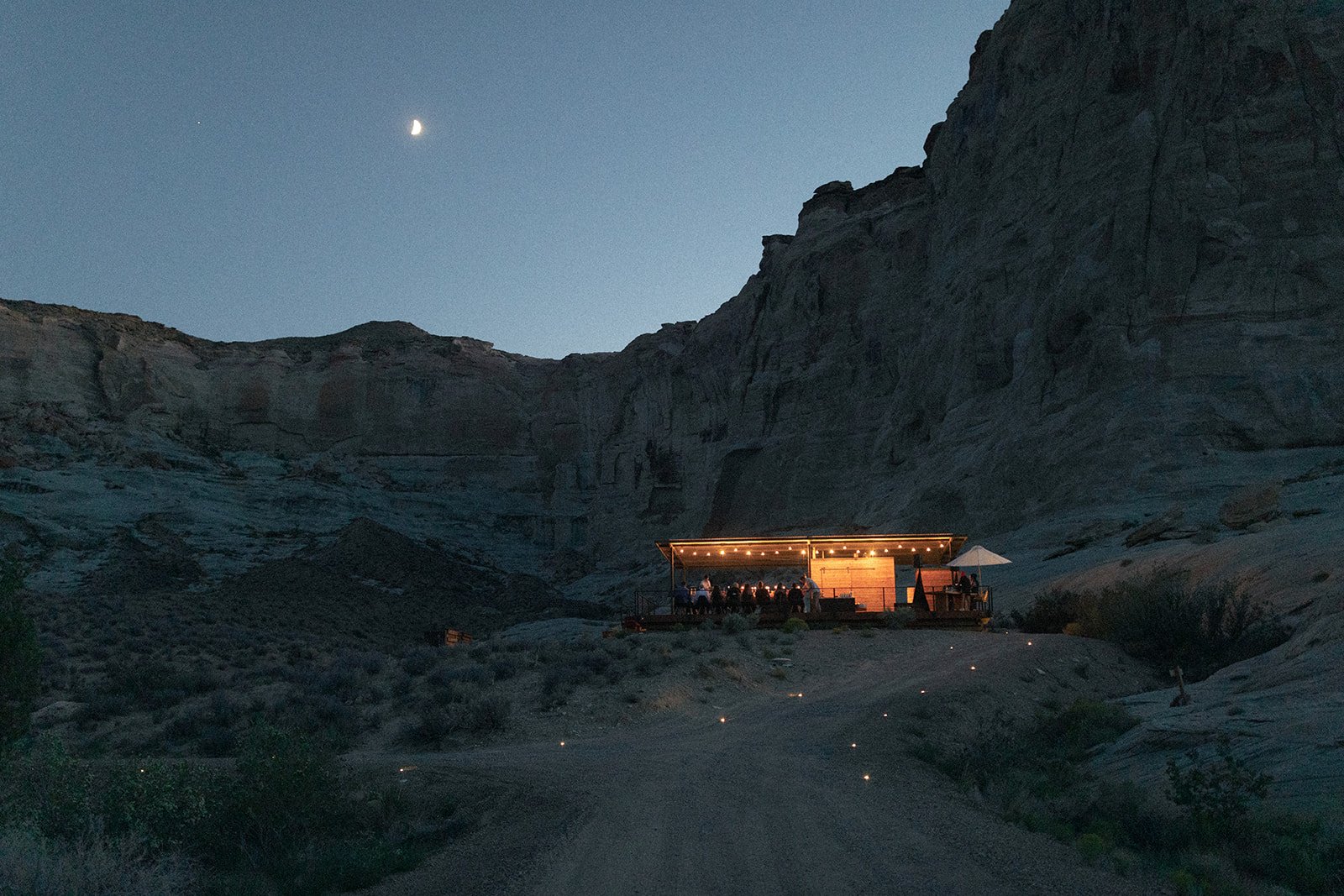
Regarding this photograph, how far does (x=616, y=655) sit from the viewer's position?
19.4 meters

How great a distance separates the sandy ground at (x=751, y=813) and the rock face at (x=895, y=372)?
28.2m

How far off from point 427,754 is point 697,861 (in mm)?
6809

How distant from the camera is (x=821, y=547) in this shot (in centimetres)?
3033

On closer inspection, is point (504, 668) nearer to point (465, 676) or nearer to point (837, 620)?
point (465, 676)

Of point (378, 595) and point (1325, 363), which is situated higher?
point (1325, 363)

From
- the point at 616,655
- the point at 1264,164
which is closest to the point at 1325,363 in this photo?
the point at 1264,164

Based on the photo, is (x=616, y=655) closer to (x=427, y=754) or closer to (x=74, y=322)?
(x=427, y=754)

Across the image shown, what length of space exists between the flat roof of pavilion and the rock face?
11.6 m

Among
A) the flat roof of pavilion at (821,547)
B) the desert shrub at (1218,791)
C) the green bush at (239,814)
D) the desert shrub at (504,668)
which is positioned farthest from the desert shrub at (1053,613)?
the green bush at (239,814)

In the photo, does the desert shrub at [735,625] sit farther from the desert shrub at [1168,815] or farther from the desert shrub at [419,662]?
the desert shrub at [1168,815]

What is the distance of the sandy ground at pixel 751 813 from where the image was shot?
23.3 feet

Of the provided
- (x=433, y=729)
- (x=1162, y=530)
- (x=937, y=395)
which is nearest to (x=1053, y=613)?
(x=1162, y=530)

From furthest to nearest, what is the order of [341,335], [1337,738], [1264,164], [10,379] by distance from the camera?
[341,335]
[10,379]
[1264,164]
[1337,738]

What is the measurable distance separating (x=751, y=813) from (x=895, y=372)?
56.7 m
